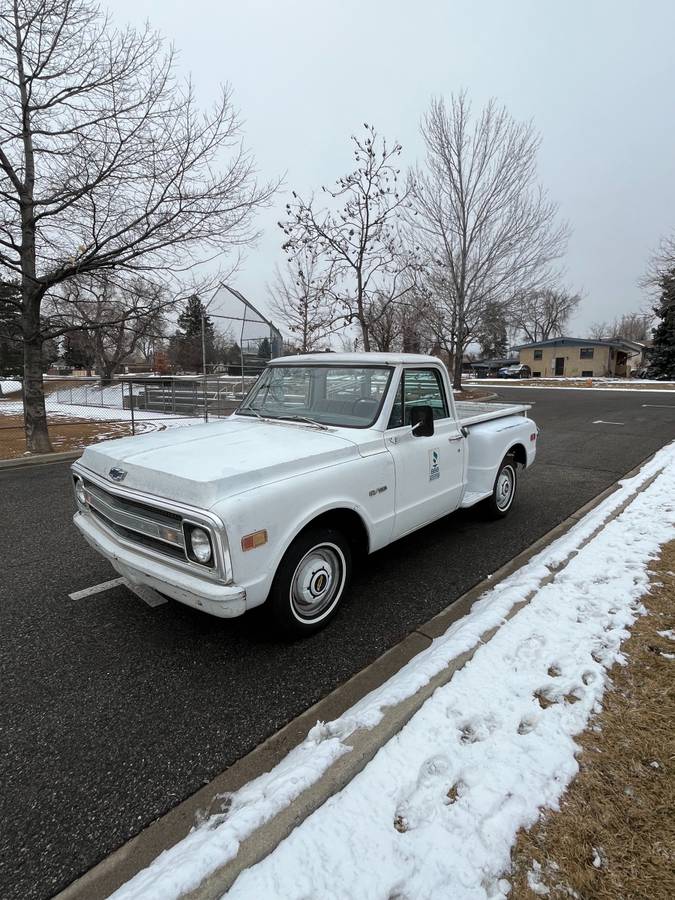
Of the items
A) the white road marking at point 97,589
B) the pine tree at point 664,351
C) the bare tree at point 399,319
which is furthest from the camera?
the pine tree at point 664,351

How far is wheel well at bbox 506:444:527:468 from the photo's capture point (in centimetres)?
542

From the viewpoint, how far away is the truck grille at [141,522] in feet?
8.57

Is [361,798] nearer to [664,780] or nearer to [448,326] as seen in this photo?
[664,780]

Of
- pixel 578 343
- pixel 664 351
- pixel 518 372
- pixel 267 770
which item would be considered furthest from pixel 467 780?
pixel 578 343

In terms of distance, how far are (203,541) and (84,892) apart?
136cm

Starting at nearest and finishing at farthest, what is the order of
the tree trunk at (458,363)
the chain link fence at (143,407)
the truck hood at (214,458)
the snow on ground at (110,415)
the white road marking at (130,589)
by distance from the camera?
the truck hood at (214,458)
the white road marking at (130,589)
the chain link fence at (143,407)
the snow on ground at (110,415)
the tree trunk at (458,363)

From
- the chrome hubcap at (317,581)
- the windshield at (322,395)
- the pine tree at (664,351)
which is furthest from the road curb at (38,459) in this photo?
the pine tree at (664,351)

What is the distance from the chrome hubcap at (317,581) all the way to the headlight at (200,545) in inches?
24.8

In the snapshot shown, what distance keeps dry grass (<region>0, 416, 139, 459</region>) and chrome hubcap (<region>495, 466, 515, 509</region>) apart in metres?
8.94

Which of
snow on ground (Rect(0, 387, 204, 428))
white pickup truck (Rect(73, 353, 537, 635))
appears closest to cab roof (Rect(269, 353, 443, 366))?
white pickup truck (Rect(73, 353, 537, 635))

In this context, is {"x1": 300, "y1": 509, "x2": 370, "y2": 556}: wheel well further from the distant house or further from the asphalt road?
the distant house

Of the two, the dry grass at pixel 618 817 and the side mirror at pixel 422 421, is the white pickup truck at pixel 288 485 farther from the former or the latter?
the dry grass at pixel 618 817

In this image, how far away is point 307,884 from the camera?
157cm

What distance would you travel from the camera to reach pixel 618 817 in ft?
5.82
